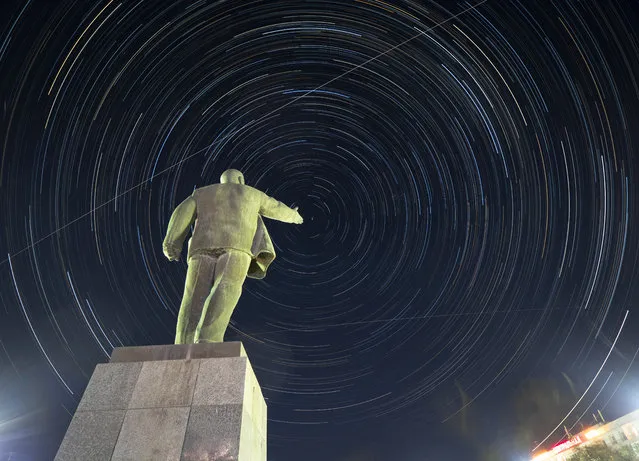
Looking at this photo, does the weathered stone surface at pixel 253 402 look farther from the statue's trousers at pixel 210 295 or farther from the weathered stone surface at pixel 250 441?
the statue's trousers at pixel 210 295

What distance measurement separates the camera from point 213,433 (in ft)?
12.9

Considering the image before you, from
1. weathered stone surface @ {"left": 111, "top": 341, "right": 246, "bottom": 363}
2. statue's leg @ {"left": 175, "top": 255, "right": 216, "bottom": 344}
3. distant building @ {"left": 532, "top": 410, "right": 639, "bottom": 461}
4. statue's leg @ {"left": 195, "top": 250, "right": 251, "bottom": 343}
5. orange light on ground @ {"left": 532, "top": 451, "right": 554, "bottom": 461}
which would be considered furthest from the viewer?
orange light on ground @ {"left": 532, "top": 451, "right": 554, "bottom": 461}

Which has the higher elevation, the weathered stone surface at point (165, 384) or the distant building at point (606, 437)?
the weathered stone surface at point (165, 384)

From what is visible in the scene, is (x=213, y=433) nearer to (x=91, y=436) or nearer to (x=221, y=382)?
(x=221, y=382)

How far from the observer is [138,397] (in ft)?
14.2

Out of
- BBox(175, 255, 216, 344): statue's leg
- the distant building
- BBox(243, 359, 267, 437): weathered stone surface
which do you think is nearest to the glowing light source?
the distant building

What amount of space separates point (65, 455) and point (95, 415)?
0.42m

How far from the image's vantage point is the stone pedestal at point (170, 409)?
3.85m

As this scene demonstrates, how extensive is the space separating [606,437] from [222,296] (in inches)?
2673

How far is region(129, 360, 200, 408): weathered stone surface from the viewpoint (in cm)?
428

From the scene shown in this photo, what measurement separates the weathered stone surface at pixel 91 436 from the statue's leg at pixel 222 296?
1.40 m

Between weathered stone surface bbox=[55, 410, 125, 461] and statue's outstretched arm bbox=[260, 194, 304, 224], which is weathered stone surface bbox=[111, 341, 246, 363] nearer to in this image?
weathered stone surface bbox=[55, 410, 125, 461]

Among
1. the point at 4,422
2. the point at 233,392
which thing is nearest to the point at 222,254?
the point at 233,392

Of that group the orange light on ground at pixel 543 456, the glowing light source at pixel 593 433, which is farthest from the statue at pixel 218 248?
the orange light on ground at pixel 543 456
